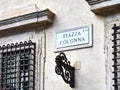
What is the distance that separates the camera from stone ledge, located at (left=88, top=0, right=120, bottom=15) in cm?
622

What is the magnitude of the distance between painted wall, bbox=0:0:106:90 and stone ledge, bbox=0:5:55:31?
131mm

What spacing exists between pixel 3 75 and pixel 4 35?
78 cm

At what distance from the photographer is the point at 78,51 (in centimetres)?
661

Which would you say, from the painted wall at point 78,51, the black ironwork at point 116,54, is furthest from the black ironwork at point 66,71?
the black ironwork at point 116,54

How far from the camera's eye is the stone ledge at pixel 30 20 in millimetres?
7016

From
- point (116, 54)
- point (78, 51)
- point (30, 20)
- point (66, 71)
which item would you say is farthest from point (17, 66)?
point (116, 54)

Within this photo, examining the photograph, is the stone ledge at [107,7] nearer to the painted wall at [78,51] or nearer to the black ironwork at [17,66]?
the painted wall at [78,51]

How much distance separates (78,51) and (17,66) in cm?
124

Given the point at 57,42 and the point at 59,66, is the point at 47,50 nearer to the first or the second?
the point at 57,42

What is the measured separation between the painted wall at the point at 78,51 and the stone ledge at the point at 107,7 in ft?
0.41

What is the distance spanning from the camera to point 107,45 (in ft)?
20.7

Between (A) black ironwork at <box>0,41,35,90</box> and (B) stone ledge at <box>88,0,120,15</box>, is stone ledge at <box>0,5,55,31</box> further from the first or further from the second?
(B) stone ledge at <box>88,0,120,15</box>

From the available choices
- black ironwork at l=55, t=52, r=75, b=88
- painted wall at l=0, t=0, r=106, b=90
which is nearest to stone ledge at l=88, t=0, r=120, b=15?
painted wall at l=0, t=0, r=106, b=90

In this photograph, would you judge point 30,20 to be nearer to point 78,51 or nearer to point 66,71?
point 78,51
